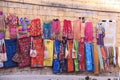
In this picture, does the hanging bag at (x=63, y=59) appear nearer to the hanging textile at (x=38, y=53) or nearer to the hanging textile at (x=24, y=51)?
the hanging textile at (x=38, y=53)

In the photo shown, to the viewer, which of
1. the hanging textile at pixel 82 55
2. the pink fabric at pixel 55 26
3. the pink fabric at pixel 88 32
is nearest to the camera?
the pink fabric at pixel 55 26

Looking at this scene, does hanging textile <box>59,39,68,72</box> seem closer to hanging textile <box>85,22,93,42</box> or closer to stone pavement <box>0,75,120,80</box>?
stone pavement <box>0,75,120,80</box>

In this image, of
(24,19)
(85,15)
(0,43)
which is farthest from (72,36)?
(0,43)

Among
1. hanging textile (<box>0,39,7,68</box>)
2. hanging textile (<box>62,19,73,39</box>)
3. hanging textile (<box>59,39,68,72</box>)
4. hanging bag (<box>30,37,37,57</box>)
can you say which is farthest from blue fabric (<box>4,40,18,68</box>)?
hanging textile (<box>62,19,73,39</box>)

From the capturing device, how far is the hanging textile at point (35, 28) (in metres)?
7.17

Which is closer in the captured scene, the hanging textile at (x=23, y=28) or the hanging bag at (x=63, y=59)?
the hanging textile at (x=23, y=28)

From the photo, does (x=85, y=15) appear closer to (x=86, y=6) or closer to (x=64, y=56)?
(x=86, y=6)

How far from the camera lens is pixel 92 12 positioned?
813 cm

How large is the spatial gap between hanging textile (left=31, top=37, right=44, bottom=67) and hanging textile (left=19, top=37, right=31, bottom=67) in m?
0.14

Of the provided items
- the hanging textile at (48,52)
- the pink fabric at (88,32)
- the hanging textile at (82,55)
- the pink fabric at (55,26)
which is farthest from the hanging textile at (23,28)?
the pink fabric at (88,32)

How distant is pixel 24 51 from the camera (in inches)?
279

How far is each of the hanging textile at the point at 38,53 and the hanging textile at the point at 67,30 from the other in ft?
2.18

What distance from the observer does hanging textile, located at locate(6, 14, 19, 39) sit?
6.97 meters

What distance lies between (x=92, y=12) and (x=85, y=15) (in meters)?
0.24
